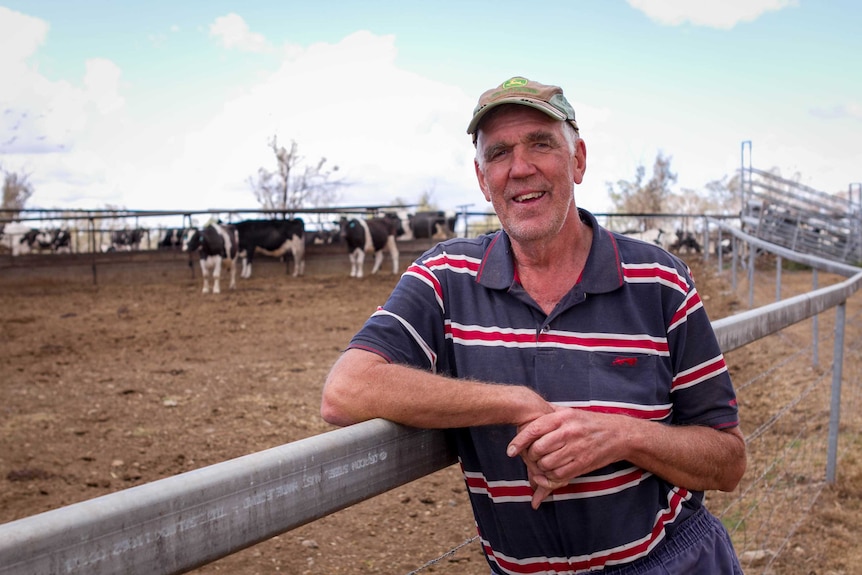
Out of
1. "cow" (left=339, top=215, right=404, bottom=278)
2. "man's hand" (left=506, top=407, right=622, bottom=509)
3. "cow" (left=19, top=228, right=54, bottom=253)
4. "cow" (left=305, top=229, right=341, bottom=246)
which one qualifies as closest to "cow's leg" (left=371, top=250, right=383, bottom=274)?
"cow" (left=339, top=215, right=404, bottom=278)

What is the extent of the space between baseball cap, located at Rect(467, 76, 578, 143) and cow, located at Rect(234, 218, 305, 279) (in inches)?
715

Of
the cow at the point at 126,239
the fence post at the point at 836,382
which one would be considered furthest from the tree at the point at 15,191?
the fence post at the point at 836,382

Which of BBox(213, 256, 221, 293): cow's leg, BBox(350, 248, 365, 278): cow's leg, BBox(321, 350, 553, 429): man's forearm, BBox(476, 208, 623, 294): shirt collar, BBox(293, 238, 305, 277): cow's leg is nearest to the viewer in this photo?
BBox(321, 350, 553, 429): man's forearm

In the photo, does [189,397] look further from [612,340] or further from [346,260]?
[346,260]

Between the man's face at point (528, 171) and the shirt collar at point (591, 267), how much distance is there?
0.28ft

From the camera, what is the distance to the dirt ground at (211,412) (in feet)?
12.6

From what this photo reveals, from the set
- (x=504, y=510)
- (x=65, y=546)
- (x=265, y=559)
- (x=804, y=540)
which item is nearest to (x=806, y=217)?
(x=804, y=540)

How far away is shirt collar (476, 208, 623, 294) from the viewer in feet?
6.23

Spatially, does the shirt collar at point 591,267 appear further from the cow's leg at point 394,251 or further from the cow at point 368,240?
the cow's leg at point 394,251

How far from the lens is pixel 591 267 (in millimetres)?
1933

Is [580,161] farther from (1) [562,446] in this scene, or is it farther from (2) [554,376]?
(1) [562,446]

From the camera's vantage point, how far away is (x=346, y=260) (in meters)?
21.0

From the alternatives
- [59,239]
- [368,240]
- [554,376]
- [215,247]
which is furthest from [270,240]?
[554,376]

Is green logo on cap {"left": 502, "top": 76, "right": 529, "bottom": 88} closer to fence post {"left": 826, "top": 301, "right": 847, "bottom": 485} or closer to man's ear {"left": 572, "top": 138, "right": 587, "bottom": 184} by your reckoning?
man's ear {"left": 572, "top": 138, "right": 587, "bottom": 184}
